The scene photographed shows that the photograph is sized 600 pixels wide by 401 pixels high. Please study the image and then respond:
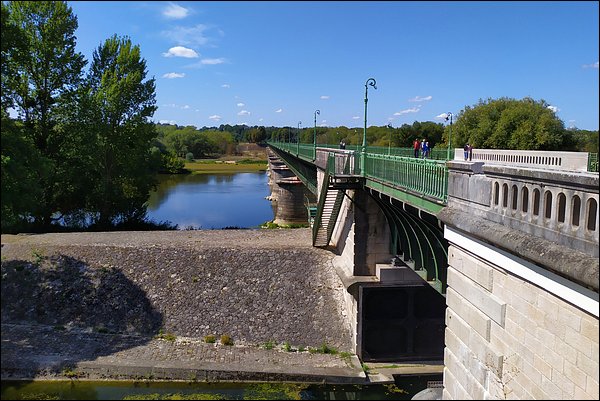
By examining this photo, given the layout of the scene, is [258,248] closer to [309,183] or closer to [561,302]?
[309,183]

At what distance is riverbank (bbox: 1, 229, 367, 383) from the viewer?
15062 millimetres

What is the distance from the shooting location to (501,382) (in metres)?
6.22

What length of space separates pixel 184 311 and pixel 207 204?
36.0 meters

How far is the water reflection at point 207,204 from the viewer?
42375 mm

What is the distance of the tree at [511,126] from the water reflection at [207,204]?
20357 millimetres

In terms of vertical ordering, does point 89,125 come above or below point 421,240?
above

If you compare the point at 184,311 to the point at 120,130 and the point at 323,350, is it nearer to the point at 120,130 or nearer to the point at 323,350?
the point at 323,350

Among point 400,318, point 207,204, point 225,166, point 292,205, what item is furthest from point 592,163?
point 225,166

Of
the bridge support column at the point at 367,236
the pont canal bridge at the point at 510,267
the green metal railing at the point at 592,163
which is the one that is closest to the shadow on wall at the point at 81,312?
the bridge support column at the point at 367,236

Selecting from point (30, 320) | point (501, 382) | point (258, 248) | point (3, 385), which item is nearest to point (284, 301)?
point (258, 248)

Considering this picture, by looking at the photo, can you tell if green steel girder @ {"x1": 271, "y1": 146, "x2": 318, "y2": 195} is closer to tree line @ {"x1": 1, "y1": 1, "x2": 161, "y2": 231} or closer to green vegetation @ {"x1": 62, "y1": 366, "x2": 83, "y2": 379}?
tree line @ {"x1": 1, "y1": 1, "x2": 161, "y2": 231}

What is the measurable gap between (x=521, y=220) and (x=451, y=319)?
2.69 meters

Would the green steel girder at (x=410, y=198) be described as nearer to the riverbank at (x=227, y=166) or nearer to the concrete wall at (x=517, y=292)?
the concrete wall at (x=517, y=292)

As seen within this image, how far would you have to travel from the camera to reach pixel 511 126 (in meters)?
36.5
